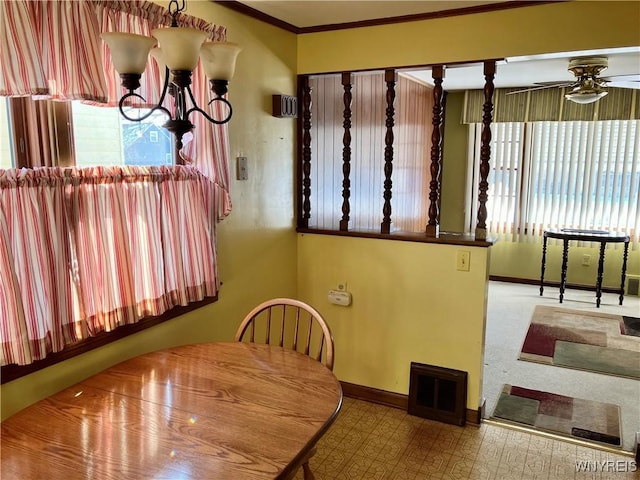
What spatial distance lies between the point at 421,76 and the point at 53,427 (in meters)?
3.27

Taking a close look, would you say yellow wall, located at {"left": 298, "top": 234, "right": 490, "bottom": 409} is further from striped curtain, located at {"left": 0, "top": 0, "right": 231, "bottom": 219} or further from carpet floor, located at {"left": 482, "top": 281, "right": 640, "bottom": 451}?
striped curtain, located at {"left": 0, "top": 0, "right": 231, "bottom": 219}

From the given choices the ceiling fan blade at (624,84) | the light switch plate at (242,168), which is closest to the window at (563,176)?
the ceiling fan blade at (624,84)

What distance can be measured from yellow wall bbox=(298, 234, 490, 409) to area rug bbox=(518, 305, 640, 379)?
133 cm

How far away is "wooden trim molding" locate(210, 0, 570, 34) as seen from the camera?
248cm

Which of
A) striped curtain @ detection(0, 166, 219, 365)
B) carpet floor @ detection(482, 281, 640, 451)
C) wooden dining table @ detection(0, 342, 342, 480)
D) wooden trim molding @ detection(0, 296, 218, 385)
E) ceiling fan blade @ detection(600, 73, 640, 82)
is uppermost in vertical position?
ceiling fan blade @ detection(600, 73, 640, 82)

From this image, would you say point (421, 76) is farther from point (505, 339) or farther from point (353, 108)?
point (505, 339)

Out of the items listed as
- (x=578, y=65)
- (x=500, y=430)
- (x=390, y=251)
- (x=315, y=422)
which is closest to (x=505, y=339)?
(x=500, y=430)

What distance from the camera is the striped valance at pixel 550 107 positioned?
211 inches

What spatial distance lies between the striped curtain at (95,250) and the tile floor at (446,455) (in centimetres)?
110

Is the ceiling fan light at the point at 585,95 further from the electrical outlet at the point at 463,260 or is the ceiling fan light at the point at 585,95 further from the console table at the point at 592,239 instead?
the electrical outlet at the point at 463,260

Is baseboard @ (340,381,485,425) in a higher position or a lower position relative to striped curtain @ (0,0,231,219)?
lower

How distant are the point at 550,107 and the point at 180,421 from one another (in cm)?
557

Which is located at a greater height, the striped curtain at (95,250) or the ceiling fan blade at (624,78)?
the ceiling fan blade at (624,78)

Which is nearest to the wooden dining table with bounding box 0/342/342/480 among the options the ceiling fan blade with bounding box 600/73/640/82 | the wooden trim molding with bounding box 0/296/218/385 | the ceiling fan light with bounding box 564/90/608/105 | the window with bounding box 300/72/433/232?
the wooden trim molding with bounding box 0/296/218/385
